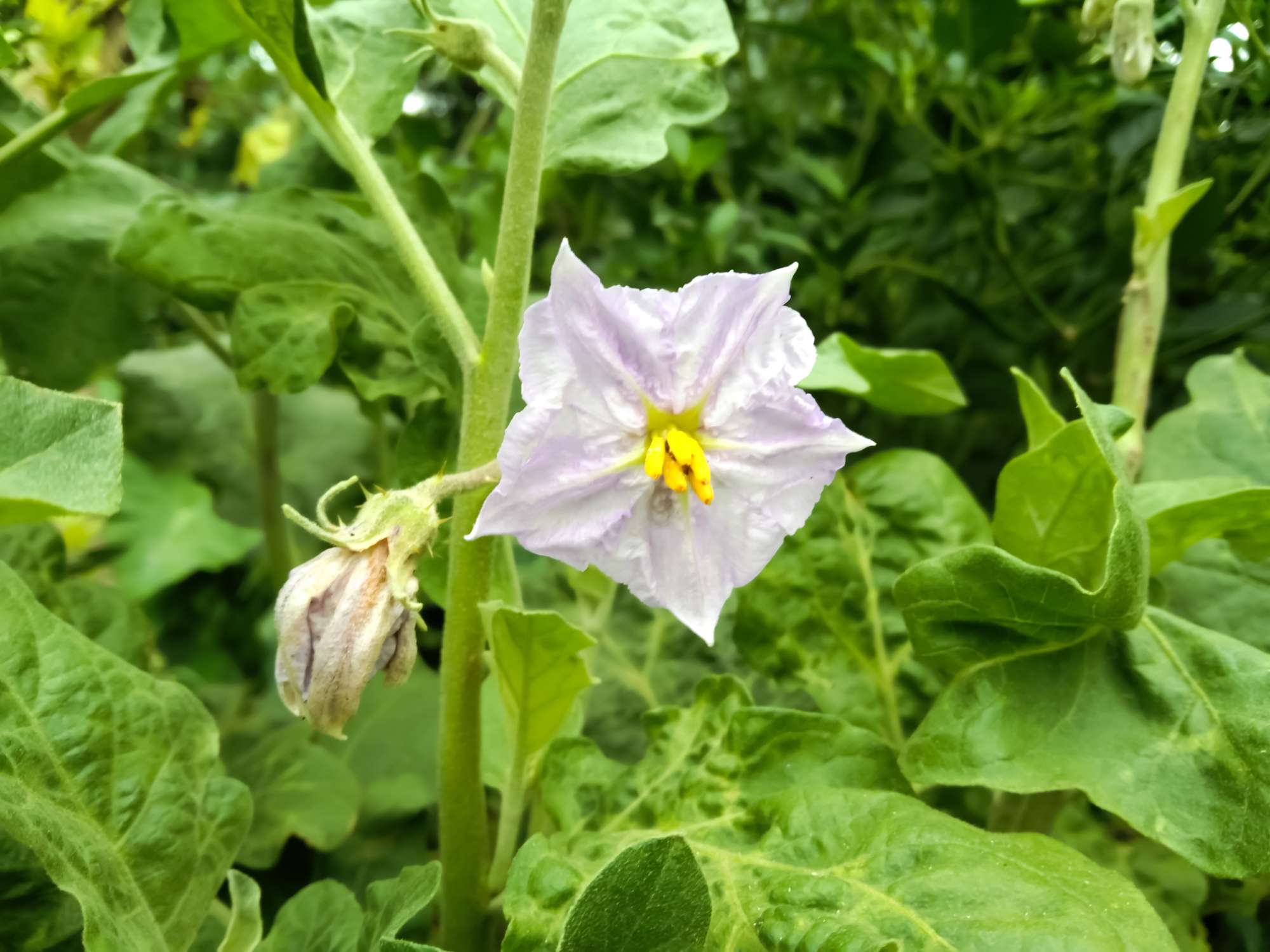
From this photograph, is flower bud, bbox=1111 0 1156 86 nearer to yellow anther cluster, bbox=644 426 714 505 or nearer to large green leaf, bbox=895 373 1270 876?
large green leaf, bbox=895 373 1270 876

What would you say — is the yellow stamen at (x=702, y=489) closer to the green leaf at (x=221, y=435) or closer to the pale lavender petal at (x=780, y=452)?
the pale lavender petal at (x=780, y=452)

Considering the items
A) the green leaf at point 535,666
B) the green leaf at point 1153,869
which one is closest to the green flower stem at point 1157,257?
the green leaf at point 1153,869

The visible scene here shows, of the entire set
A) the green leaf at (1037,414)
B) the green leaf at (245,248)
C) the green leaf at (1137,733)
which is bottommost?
the green leaf at (1137,733)

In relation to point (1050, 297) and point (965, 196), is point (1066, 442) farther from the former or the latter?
point (1050, 297)

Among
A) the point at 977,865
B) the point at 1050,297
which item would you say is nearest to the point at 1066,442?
the point at 977,865

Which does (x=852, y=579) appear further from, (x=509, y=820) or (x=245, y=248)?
(x=245, y=248)

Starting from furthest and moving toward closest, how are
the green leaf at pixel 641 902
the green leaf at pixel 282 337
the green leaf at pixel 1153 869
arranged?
the green leaf at pixel 1153 869
the green leaf at pixel 282 337
the green leaf at pixel 641 902
